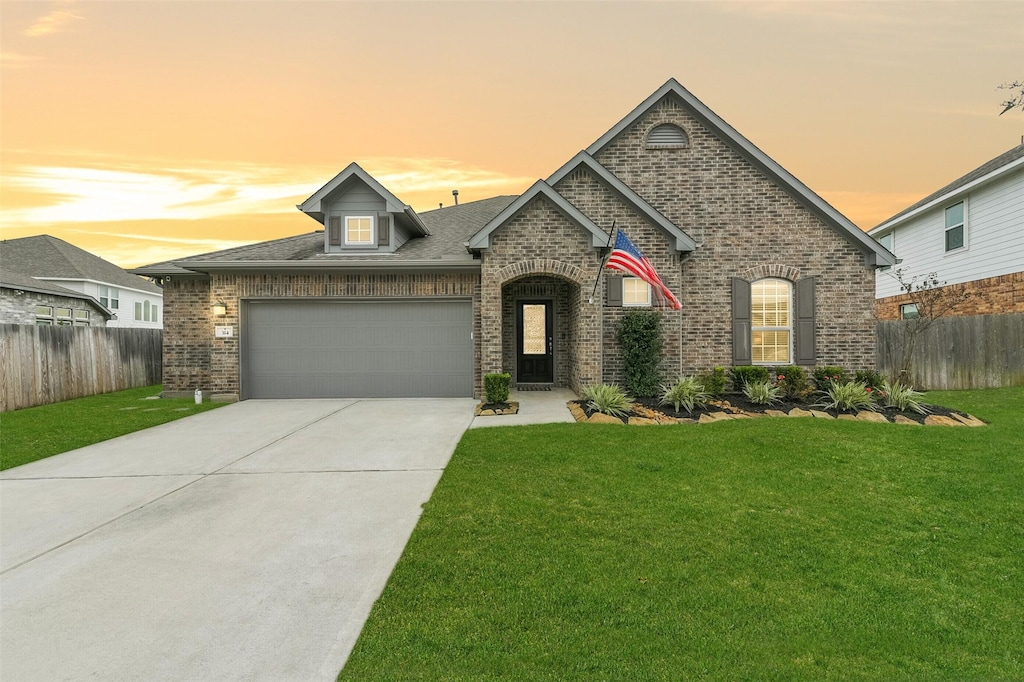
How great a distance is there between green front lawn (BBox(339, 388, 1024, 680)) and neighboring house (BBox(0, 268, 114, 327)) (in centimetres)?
2166

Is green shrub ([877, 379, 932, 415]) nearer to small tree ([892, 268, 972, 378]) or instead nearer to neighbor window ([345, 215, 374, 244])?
small tree ([892, 268, 972, 378])

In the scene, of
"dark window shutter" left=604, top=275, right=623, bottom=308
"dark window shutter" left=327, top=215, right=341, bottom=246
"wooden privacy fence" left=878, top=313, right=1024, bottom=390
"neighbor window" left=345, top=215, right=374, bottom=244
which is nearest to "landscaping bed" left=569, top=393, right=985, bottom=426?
"dark window shutter" left=604, top=275, right=623, bottom=308

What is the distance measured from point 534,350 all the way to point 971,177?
53.4 feet

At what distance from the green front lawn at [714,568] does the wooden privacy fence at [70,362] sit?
12.5 meters

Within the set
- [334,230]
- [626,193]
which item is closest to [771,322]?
[626,193]

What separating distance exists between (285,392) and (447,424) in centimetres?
600

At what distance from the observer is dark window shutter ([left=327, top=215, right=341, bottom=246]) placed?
13039 millimetres

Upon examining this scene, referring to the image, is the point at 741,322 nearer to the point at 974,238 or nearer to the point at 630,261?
the point at 630,261

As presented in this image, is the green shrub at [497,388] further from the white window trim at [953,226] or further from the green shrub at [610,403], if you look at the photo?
the white window trim at [953,226]

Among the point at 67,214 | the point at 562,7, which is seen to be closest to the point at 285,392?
the point at 562,7

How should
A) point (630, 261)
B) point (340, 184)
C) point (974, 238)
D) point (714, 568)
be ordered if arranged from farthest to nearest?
point (974, 238), point (340, 184), point (630, 261), point (714, 568)

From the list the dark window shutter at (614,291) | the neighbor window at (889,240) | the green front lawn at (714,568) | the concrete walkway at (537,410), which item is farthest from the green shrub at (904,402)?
the neighbor window at (889,240)

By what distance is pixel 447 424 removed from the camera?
29.4 ft

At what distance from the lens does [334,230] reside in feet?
42.9
